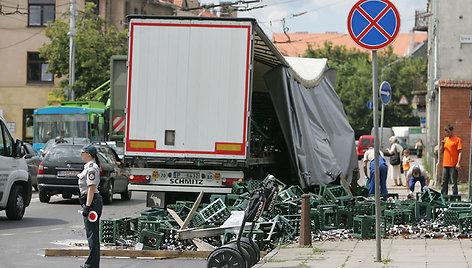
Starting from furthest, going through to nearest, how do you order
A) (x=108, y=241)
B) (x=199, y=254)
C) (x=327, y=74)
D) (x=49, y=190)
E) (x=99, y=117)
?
(x=99, y=117)
(x=327, y=74)
(x=49, y=190)
(x=108, y=241)
(x=199, y=254)

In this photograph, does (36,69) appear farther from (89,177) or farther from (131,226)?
(89,177)

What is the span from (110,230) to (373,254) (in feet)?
12.8

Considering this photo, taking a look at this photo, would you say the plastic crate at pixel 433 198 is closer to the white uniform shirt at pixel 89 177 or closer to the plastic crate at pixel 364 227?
the plastic crate at pixel 364 227

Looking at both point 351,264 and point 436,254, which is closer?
point 351,264

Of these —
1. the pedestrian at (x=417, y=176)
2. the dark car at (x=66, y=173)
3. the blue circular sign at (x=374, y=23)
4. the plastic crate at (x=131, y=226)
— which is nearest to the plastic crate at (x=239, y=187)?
the plastic crate at (x=131, y=226)

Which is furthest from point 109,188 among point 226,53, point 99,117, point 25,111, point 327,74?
point 25,111

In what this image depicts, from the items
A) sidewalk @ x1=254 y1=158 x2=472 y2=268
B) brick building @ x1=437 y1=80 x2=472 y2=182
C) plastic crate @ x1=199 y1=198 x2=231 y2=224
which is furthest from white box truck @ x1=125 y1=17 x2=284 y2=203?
brick building @ x1=437 y1=80 x2=472 y2=182

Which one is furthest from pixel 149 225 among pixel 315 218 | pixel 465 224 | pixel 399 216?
pixel 465 224

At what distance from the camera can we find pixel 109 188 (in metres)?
22.0

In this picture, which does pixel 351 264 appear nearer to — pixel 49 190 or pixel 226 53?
pixel 226 53

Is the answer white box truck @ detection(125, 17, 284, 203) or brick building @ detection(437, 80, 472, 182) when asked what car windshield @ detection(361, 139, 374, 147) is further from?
white box truck @ detection(125, 17, 284, 203)

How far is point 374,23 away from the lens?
33.7 feet

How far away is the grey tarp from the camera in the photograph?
18.2 meters

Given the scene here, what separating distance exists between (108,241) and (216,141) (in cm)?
323
